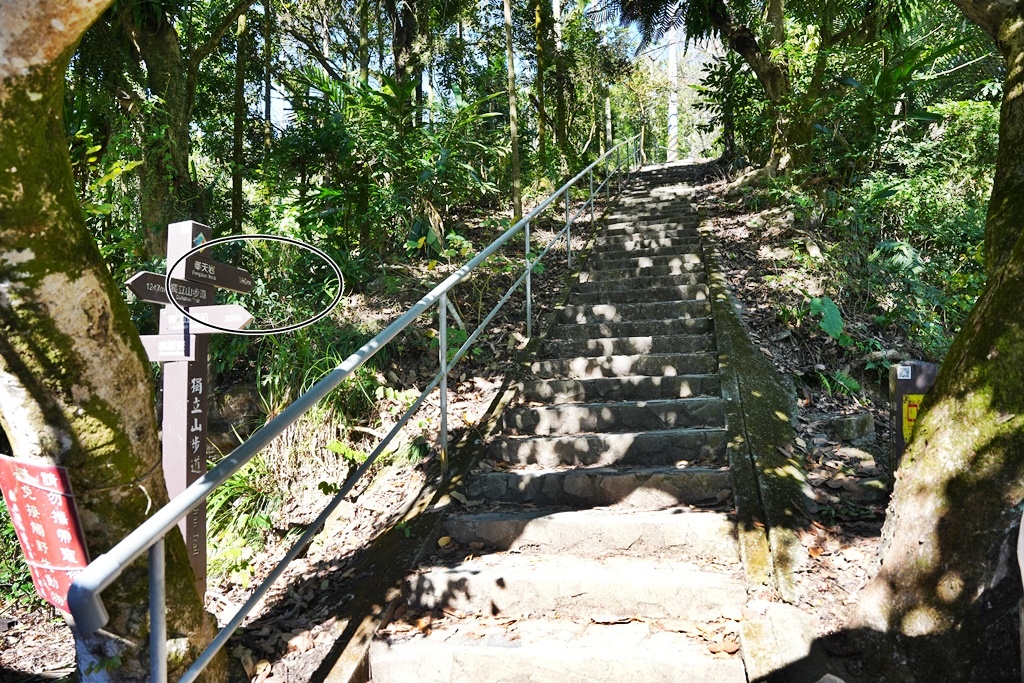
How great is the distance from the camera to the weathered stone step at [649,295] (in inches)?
196

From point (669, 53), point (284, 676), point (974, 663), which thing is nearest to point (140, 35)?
point (284, 676)

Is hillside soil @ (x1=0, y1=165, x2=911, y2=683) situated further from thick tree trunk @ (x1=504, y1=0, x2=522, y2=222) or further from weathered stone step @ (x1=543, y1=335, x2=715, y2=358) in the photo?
thick tree trunk @ (x1=504, y1=0, x2=522, y2=222)

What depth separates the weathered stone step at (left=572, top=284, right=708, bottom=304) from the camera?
498 cm

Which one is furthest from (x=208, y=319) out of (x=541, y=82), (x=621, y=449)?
(x=541, y=82)

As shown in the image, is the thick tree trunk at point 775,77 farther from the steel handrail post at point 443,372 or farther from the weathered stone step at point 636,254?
the steel handrail post at point 443,372

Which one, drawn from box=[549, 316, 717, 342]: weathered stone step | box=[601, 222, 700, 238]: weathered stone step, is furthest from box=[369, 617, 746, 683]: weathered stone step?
box=[601, 222, 700, 238]: weathered stone step

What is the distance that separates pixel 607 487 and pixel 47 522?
6.71 feet

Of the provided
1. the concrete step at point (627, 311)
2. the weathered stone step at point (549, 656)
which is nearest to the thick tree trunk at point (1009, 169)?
the weathered stone step at point (549, 656)

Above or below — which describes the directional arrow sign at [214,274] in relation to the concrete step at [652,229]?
below

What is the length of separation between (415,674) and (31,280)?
157cm

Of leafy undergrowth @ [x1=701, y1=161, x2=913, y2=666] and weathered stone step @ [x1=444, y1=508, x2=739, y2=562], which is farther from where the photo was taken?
weathered stone step @ [x1=444, y1=508, x2=739, y2=562]

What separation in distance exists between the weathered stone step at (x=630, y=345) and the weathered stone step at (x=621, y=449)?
1.09 m

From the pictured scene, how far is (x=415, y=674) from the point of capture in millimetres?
2166

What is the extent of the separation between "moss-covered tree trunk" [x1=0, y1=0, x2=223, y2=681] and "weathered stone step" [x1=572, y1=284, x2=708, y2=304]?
150 inches
